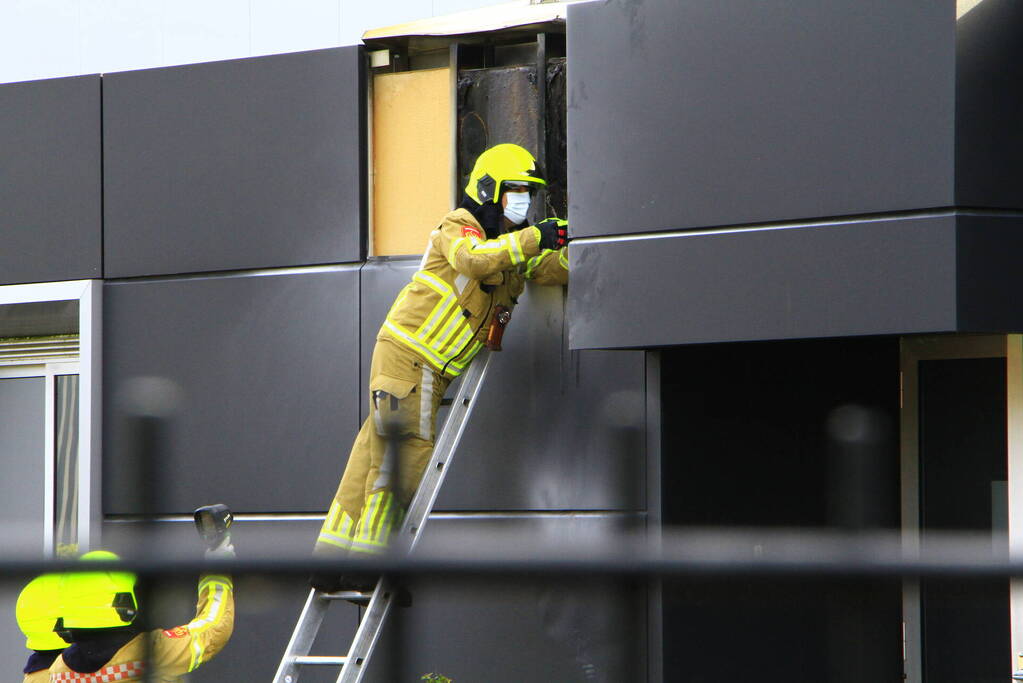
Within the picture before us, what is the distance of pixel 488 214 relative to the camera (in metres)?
6.21

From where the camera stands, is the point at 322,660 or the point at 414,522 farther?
the point at 414,522

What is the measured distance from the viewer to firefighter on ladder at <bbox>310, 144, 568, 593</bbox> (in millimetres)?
6102

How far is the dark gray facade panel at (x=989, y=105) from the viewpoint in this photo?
5.04 meters

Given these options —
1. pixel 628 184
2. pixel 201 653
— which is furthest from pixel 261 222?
pixel 201 653

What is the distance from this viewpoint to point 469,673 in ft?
21.6

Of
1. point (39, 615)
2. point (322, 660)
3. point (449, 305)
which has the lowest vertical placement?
point (322, 660)

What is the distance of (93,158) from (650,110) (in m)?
3.38

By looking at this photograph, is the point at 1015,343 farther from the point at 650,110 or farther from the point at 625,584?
the point at 625,584

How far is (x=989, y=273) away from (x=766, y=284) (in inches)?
30.5

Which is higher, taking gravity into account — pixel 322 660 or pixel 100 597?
pixel 100 597

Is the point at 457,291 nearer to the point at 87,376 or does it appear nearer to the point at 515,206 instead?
the point at 515,206

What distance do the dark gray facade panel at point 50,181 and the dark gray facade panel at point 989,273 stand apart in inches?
177

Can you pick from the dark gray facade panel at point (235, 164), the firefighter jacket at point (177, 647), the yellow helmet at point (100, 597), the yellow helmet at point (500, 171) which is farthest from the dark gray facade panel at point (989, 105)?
the yellow helmet at point (100, 597)

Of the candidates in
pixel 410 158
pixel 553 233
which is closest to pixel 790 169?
pixel 553 233
